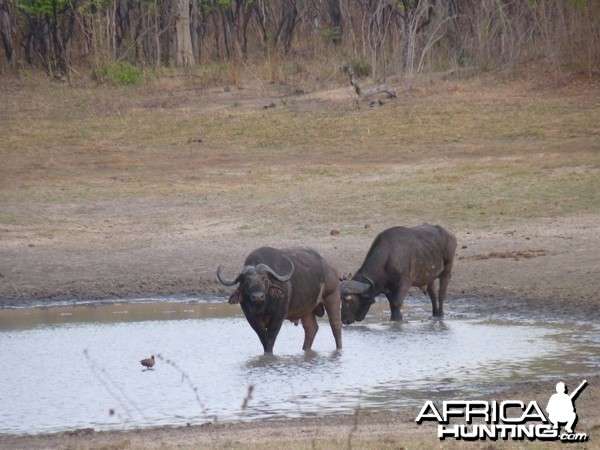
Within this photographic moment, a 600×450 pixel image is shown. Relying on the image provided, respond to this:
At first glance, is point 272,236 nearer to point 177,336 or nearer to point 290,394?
point 177,336

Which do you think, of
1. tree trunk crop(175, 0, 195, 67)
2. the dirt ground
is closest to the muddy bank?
the dirt ground

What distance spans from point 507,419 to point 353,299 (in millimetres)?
5111

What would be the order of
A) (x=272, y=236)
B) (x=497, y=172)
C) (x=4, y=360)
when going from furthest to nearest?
1. (x=497, y=172)
2. (x=272, y=236)
3. (x=4, y=360)

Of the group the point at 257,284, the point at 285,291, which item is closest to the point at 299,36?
the point at 285,291

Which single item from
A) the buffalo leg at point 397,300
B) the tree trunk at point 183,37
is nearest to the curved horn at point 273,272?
the buffalo leg at point 397,300

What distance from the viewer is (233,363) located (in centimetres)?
1055

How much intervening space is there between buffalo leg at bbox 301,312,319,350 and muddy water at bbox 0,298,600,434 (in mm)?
104

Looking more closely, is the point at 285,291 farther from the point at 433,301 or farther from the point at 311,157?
the point at 311,157

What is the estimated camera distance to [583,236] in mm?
15172

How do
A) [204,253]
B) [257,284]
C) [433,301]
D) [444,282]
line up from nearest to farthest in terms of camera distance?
[257,284] < [433,301] < [444,282] < [204,253]

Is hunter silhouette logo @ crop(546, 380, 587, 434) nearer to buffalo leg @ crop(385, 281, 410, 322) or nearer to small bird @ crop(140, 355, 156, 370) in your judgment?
small bird @ crop(140, 355, 156, 370)

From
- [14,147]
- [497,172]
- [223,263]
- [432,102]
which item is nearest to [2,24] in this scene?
[14,147]

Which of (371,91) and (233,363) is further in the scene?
(371,91)

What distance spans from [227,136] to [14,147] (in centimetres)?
382
